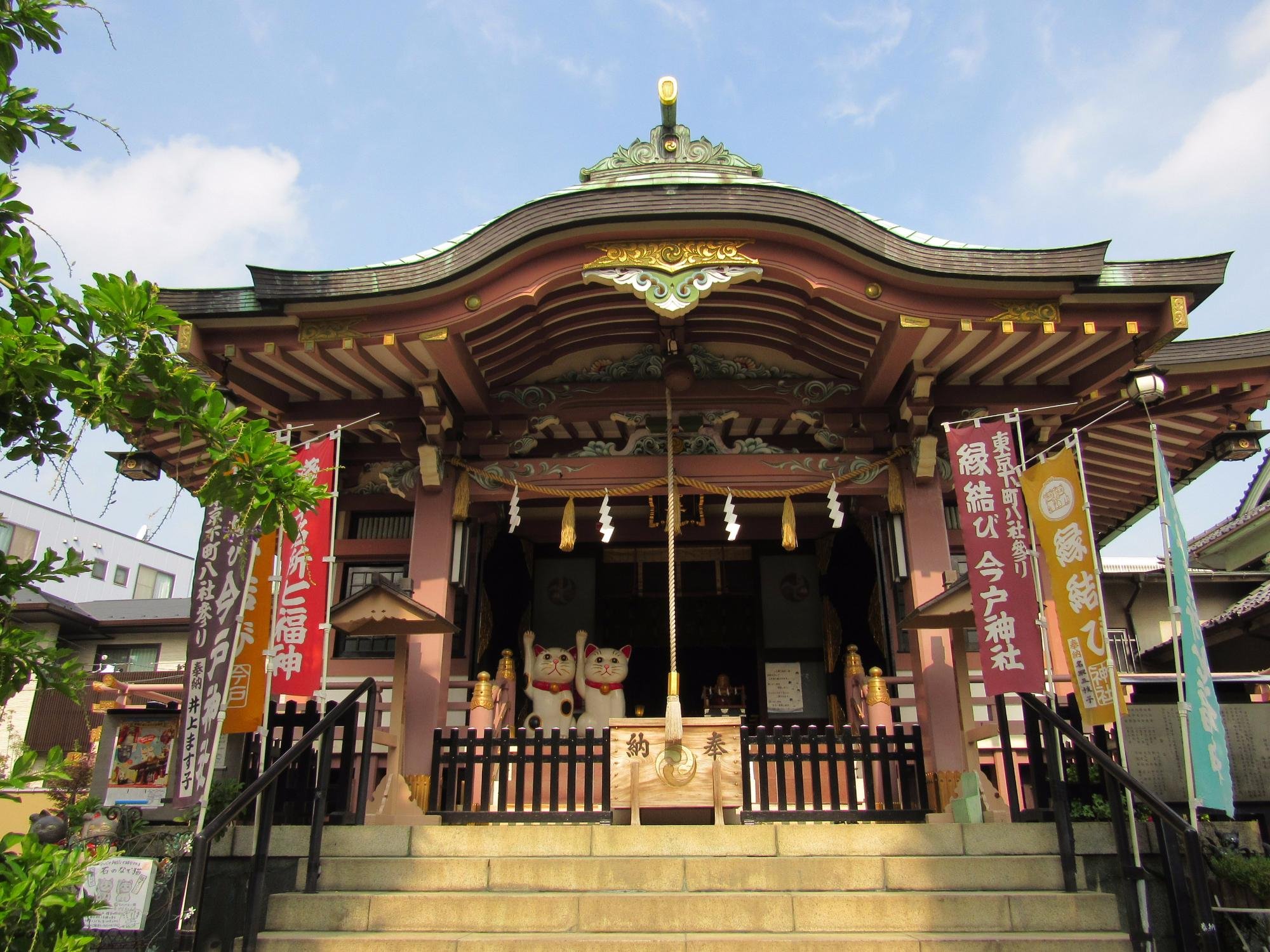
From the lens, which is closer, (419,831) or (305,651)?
(419,831)

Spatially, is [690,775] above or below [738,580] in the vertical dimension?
below

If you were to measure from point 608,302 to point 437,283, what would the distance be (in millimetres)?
1653

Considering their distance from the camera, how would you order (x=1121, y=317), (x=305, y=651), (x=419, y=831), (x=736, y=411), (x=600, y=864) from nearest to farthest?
(x=600, y=864) → (x=419, y=831) → (x=305, y=651) → (x=1121, y=317) → (x=736, y=411)

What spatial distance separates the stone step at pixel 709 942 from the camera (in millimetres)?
4855

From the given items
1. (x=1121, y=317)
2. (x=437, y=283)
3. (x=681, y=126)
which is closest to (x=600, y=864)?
(x=437, y=283)

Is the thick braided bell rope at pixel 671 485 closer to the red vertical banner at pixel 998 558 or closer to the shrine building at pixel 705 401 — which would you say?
the shrine building at pixel 705 401

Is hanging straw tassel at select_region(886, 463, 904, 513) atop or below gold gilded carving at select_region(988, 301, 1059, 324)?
below

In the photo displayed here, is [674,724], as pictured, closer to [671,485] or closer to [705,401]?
[671,485]

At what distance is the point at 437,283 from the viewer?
7.88 meters

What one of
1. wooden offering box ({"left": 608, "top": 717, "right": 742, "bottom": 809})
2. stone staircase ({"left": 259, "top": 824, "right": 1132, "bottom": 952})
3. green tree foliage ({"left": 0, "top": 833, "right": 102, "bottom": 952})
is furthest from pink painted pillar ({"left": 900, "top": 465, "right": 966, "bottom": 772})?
green tree foliage ({"left": 0, "top": 833, "right": 102, "bottom": 952})

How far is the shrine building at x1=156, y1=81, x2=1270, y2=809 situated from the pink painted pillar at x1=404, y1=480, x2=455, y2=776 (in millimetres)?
27

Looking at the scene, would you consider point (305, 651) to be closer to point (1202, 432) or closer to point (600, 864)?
point (600, 864)

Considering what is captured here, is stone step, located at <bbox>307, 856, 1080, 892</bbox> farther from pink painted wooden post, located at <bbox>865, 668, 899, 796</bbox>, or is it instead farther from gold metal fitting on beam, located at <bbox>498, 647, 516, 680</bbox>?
gold metal fitting on beam, located at <bbox>498, 647, 516, 680</bbox>

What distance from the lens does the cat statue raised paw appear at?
9594mm
